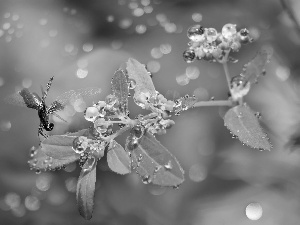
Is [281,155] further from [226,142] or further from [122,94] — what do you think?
[122,94]

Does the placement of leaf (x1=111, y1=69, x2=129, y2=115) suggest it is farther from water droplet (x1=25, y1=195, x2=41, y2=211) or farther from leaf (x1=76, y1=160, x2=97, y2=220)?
water droplet (x1=25, y1=195, x2=41, y2=211)

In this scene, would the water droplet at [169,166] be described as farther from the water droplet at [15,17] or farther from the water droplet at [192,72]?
the water droplet at [15,17]

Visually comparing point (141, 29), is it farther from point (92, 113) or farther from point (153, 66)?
point (92, 113)

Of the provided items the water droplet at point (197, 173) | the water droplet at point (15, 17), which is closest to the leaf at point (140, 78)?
the water droplet at point (197, 173)

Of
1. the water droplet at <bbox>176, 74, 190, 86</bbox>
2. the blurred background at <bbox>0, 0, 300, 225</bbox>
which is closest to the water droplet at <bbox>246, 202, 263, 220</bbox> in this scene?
the blurred background at <bbox>0, 0, 300, 225</bbox>

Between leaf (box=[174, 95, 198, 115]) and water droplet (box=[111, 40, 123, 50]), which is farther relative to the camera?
water droplet (box=[111, 40, 123, 50])

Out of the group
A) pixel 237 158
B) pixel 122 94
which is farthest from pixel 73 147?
pixel 237 158
